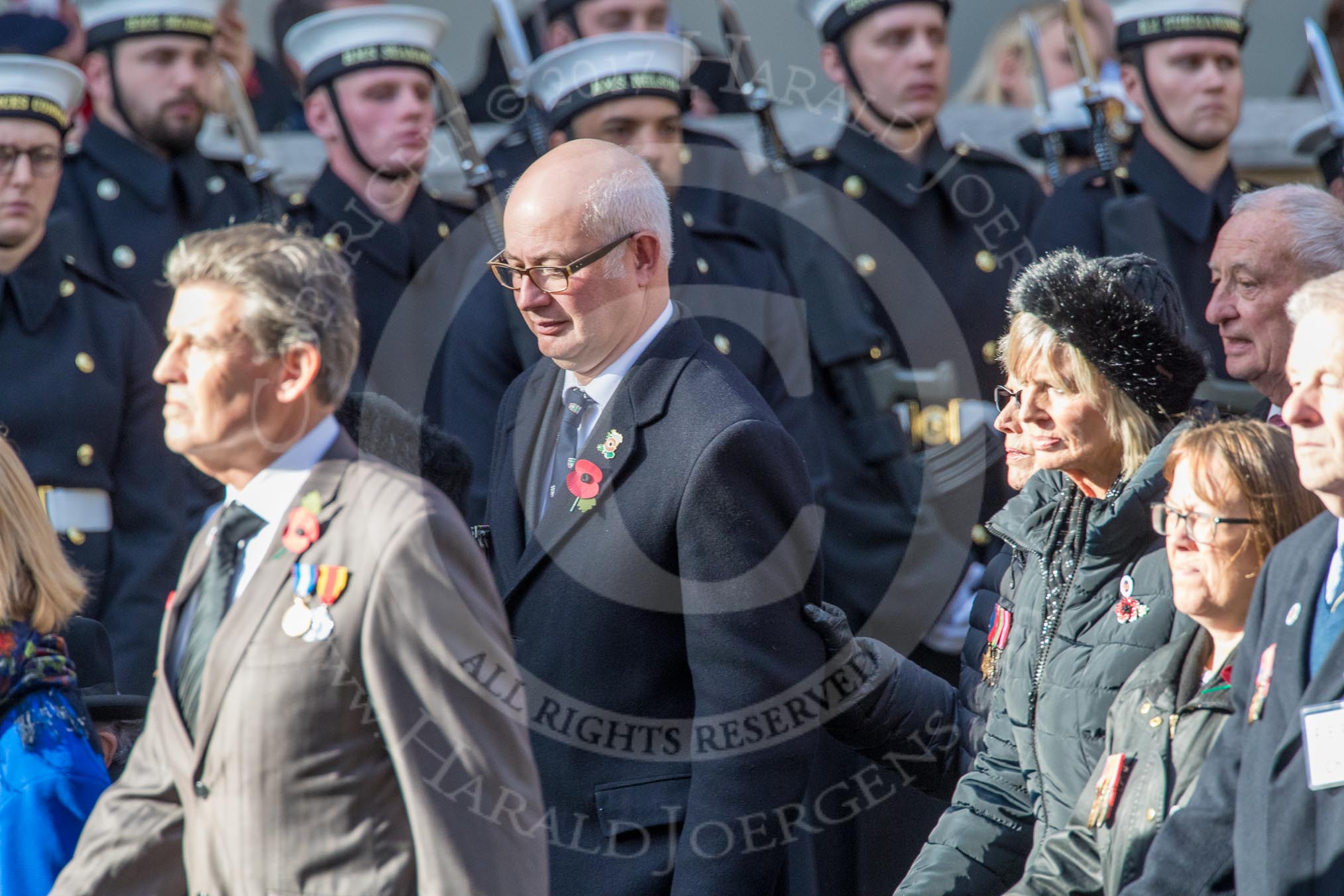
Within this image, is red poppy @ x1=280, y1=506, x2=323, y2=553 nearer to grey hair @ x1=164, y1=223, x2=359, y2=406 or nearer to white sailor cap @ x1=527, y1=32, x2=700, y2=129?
grey hair @ x1=164, y1=223, x2=359, y2=406

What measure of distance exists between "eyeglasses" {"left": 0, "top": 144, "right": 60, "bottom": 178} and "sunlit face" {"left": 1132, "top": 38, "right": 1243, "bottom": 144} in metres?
3.20

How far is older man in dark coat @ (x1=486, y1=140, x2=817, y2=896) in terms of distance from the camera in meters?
3.29

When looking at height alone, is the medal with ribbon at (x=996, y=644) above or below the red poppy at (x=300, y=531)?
below

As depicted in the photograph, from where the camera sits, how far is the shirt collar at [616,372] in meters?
3.50

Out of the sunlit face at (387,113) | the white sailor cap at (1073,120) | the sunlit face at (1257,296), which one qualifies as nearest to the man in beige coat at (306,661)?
the sunlit face at (1257,296)

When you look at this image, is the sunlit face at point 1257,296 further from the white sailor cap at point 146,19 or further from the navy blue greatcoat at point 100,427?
the white sailor cap at point 146,19

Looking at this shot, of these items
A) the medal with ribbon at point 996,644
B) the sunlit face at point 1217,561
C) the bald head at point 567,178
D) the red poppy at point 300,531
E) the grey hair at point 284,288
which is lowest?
the medal with ribbon at point 996,644

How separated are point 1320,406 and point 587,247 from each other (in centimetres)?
126

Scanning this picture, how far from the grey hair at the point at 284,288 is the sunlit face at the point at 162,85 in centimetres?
338

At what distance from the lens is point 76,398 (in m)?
5.36

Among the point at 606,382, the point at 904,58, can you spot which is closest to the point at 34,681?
the point at 606,382

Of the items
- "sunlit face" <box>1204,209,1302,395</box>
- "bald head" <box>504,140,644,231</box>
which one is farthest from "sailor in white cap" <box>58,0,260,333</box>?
"sunlit face" <box>1204,209,1302,395</box>

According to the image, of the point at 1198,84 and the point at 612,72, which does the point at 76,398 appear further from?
the point at 1198,84

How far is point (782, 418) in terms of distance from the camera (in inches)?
207
